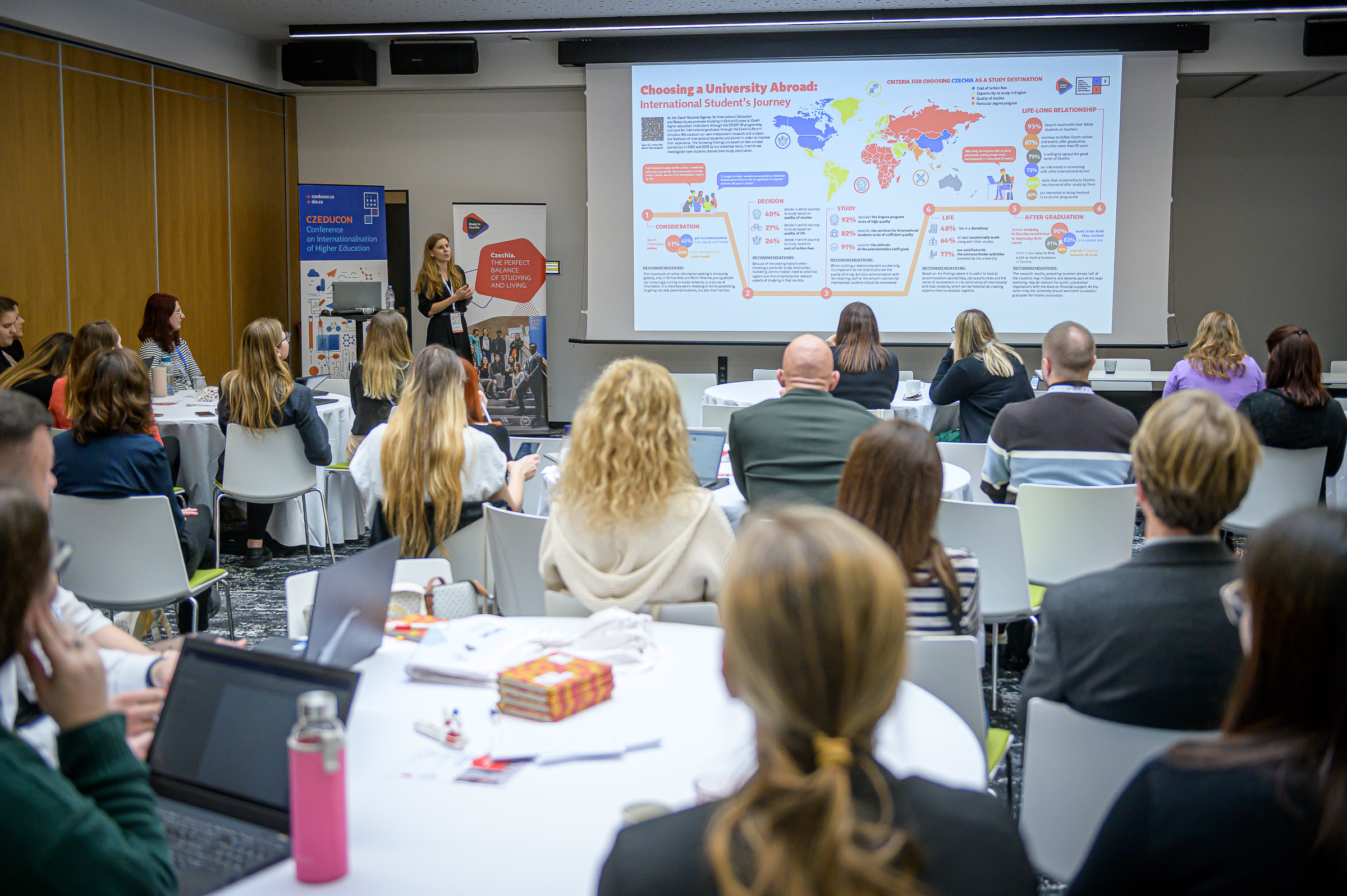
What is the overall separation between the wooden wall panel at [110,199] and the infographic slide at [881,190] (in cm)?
367

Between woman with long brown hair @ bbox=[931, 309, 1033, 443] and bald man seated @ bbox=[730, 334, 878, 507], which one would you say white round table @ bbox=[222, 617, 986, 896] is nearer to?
bald man seated @ bbox=[730, 334, 878, 507]

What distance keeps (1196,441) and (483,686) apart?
1388 millimetres

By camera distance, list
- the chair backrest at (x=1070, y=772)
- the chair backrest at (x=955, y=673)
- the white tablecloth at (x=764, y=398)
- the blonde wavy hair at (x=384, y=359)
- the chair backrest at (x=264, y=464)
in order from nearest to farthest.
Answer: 1. the chair backrest at (x=1070, y=772)
2. the chair backrest at (x=955, y=673)
3. the chair backrest at (x=264, y=464)
4. the blonde wavy hair at (x=384, y=359)
5. the white tablecloth at (x=764, y=398)

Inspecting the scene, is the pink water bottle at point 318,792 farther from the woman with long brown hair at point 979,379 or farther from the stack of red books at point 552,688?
the woman with long brown hair at point 979,379

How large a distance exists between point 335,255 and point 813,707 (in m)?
8.71

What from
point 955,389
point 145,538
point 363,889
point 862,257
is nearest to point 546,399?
point 862,257

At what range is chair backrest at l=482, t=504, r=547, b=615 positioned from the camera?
296cm

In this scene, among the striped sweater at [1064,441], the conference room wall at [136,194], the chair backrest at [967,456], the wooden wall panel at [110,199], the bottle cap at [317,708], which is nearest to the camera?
the bottle cap at [317,708]

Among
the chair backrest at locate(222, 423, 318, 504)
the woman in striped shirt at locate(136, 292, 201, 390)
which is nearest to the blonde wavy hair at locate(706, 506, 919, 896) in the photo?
the chair backrest at locate(222, 423, 318, 504)

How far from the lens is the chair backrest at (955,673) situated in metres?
1.93

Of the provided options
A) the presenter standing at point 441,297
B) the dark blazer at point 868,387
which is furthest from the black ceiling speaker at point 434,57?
the dark blazer at point 868,387

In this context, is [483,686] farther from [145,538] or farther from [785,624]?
[145,538]

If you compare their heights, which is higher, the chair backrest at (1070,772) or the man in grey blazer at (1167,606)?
the man in grey blazer at (1167,606)

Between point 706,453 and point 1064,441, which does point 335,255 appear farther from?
point 1064,441
